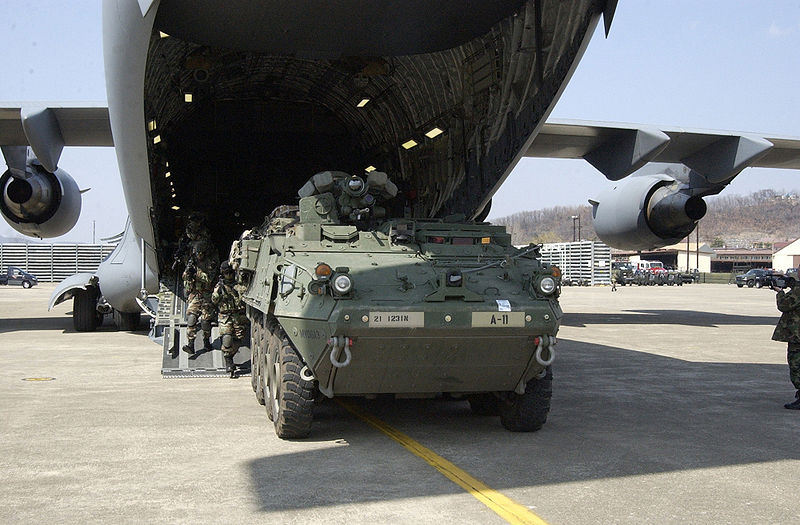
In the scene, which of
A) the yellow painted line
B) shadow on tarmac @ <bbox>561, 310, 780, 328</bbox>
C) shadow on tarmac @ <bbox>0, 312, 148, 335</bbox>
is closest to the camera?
the yellow painted line

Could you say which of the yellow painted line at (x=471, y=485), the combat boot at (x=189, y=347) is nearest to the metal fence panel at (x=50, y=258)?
the combat boot at (x=189, y=347)

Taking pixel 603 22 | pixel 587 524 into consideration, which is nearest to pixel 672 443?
pixel 587 524

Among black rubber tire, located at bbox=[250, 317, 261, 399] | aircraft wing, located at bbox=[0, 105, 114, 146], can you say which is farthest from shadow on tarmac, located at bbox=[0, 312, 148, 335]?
black rubber tire, located at bbox=[250, 317, 261, 399]

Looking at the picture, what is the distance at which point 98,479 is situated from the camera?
5230 millimetres

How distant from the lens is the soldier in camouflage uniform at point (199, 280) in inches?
424

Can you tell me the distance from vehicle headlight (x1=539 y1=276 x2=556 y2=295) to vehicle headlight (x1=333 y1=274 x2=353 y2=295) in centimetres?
156

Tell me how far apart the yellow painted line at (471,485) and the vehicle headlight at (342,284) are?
1308 millimetres

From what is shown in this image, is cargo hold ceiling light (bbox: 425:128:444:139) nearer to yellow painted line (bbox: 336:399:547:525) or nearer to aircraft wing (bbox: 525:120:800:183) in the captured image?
→ aircraft wing (bbox: 525:120:800:183)

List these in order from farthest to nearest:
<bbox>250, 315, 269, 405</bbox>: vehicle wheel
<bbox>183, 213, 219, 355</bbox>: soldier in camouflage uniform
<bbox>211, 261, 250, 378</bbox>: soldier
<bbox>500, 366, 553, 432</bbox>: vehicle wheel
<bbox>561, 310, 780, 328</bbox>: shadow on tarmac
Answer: <bbox>561, 310, 780, 328</bbox>: shadow on tarmac → <bbox>183, 213, 219, 355</bbox>: soldier in camouflage uniform → <bbox>211, 261, 250, 378</bbox>: soldier → <bbox>250, 315, 269, 405</bbox>: vehicle wheel → <bbox>500, 366, 553, 432</bbox>: vehicle wheel

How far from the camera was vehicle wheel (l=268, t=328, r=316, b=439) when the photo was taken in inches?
247

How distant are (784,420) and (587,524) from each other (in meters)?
4.09

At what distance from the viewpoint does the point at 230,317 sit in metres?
10.2

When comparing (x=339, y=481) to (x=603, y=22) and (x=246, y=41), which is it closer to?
(x=603, y=22)

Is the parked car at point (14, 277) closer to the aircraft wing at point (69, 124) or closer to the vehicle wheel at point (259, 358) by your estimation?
the aircraft wing at point (69, 124)
